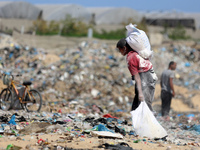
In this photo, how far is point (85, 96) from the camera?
1113 cm

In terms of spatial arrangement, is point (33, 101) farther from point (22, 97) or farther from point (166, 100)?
point (166, 100)

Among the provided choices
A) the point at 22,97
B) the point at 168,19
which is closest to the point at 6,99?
the point at 22,97

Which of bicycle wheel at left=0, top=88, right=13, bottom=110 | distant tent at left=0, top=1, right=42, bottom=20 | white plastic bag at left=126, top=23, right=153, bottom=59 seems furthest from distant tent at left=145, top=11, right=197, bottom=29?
white plastic bag at left=126, top=23, right=153, bottom=59

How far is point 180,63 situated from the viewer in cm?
1902

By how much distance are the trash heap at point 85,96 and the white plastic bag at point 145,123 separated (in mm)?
102

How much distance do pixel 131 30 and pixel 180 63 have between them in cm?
1481

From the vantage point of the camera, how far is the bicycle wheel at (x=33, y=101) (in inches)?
269

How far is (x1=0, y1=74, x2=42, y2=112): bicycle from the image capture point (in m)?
6.83

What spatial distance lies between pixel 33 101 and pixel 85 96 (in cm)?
437

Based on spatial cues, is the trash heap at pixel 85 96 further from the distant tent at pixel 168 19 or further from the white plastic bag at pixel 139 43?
the distant tent at pixel 168 19

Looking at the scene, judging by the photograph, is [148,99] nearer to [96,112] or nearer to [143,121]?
[143,121]

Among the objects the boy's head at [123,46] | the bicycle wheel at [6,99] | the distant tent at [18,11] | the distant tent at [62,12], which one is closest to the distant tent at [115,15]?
the distant tent at [62,12]

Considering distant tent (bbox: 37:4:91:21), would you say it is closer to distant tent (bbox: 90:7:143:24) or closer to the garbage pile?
distant tent (bbox: 90:7:143:24)

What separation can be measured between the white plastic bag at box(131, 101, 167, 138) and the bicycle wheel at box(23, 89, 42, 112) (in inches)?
118
